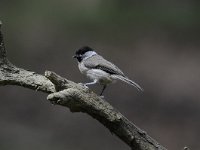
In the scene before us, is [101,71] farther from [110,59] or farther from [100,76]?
[110,59]

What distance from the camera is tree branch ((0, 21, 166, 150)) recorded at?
466cm

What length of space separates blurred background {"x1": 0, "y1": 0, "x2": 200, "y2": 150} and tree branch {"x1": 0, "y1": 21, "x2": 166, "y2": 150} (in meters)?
4.90

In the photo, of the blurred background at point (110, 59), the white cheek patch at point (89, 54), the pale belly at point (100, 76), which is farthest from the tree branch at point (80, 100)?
the blurred background at point (110, 59)

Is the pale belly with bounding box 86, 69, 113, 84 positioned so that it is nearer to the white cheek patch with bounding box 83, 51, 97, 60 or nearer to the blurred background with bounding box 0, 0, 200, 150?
the white cheek patch with bounding box 83, 51, 97, 60

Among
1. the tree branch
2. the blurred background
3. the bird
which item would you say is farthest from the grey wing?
the blurred background

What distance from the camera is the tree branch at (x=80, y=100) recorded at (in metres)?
4.66

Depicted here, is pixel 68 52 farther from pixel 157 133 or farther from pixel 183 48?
pixel 157 133

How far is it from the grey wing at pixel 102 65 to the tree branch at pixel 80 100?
2.56ft

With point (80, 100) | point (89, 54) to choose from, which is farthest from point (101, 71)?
point (80, 100)

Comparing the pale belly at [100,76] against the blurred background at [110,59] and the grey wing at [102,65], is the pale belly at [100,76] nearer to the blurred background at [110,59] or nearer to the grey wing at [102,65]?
the grey wing at [102,65]

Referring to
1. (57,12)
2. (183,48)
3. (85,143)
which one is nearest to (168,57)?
(183,48)

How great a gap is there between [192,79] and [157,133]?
2347 mm

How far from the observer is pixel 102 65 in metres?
5.79

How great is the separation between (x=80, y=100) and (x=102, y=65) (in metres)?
1.08
